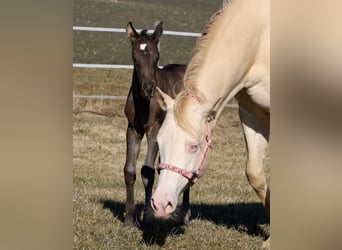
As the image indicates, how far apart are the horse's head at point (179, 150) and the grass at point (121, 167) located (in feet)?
0.36

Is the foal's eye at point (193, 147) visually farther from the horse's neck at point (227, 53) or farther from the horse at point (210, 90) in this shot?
the horse's neck at point (227, 53)

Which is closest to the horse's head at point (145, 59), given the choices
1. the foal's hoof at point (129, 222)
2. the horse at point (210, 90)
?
the foal's hoof at point (129, 222)

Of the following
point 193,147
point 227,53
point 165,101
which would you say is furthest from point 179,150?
point 227,53

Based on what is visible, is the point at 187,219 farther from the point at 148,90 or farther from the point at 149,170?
the point at 148,90

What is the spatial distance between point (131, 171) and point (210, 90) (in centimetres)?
106

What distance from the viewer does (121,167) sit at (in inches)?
171

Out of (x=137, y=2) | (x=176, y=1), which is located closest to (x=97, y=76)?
(x=176, y=1)

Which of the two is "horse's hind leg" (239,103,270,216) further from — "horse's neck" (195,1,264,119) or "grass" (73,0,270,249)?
"horse's neck" (195,1,264,119)

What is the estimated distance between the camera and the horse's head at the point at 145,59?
285cm

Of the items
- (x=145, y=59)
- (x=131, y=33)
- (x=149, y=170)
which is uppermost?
(x=131, y=33)

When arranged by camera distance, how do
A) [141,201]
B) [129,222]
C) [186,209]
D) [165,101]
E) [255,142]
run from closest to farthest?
[165,101], [255,142], [129,222], [186,209], [141,201]

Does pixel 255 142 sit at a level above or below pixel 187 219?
above

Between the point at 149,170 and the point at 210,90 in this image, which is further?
the point at 149,170

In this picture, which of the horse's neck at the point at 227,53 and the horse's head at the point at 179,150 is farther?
the horse's neck at the point at 227,53
